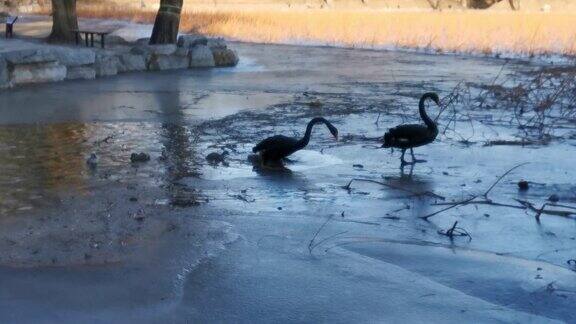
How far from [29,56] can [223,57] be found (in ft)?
19.9

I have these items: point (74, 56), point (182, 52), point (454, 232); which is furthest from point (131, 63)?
point (454, 232)

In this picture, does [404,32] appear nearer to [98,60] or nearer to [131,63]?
[131,63]

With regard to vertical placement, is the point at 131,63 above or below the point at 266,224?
below

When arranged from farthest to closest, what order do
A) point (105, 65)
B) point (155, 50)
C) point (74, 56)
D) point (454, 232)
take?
point (155, 50), point (105, 65), point (74, 56), point (454, 232)

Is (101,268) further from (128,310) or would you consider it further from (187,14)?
(187,14)

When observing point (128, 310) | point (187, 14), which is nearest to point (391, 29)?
point (187, 14)

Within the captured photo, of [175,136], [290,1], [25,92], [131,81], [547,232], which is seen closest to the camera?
[547,232]

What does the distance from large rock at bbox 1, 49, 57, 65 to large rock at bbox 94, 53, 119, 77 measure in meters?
1.27

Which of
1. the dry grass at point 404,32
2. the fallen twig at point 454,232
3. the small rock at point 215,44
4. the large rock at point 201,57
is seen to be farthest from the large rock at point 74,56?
the dry grass at point 404,32

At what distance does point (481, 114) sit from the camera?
12.8m

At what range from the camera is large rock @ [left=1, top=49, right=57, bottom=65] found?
15.3 metres

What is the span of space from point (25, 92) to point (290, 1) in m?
56.1

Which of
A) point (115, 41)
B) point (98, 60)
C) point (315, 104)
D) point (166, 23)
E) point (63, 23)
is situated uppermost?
point (166, 23)

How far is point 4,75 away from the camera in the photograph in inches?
587
